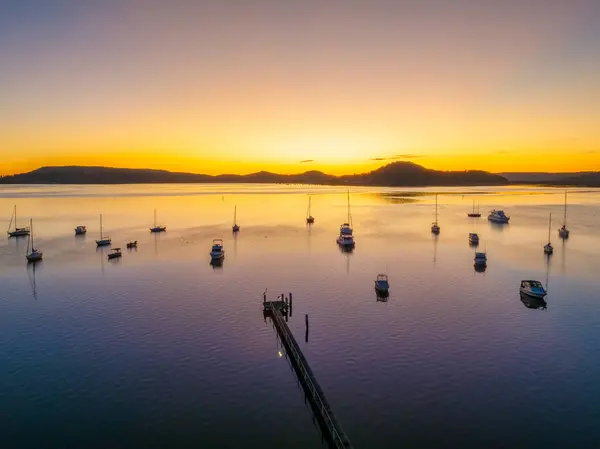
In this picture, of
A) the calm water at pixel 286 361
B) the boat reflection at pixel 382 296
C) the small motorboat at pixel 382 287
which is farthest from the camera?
the small motorboat at pixel 382 287

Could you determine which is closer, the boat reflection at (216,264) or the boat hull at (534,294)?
the boat hull at (534,294)

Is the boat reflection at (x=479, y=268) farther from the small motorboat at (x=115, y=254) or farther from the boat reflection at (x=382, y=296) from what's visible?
the small motorboat at (x=115, y=254)

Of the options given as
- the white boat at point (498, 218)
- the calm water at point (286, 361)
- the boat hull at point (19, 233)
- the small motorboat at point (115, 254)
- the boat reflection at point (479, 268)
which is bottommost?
the calm water at point (286, 361)

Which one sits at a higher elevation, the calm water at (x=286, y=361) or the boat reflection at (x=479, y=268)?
the boat reflection at (x=479, y=268)

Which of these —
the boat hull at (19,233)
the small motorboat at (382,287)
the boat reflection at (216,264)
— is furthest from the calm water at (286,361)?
the boat hull at (19,233)

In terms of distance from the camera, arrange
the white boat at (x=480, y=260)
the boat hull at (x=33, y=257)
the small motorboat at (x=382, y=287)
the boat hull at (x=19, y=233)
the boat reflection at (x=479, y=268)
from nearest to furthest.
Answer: the small motorboat at (x=382, y=287) < the boat reflection at (x=479, y=268) < the white boat at (x=480, y=260) < the boat hull at (x=33, y=257) < the boat hull at (x=19, y=233)

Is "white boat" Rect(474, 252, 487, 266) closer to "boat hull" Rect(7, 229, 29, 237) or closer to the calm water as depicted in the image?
Answer: the calm water

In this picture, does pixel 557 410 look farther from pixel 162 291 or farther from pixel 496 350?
pixel 162 291
